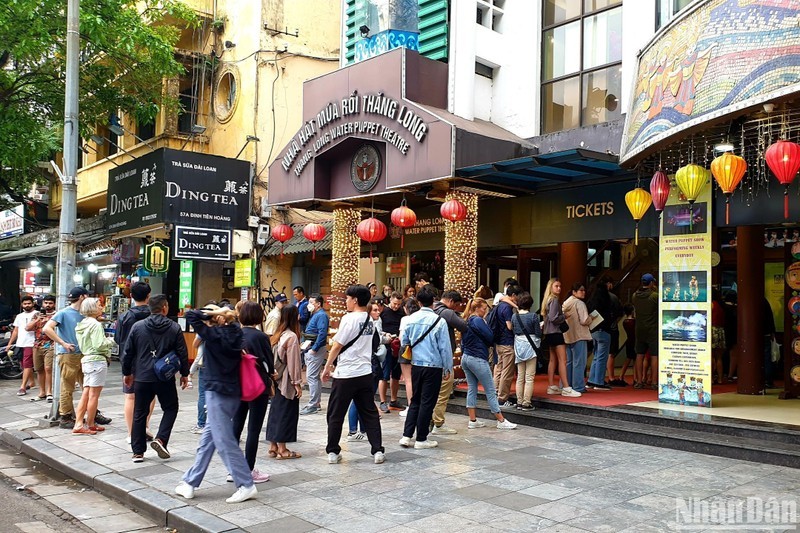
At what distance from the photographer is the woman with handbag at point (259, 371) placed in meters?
6.68

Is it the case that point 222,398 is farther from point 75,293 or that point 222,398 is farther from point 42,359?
point 42,359

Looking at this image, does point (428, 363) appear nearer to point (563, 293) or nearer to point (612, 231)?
point (612, 231)

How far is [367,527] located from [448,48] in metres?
9.60

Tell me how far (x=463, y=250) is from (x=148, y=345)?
6.07 m

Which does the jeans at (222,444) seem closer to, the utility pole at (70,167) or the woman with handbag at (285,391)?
the woman with handbag at (285,391)

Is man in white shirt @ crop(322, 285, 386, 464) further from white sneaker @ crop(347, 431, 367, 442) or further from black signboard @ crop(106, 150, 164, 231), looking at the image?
black signboard @ crop(106, 150, 164, 231)

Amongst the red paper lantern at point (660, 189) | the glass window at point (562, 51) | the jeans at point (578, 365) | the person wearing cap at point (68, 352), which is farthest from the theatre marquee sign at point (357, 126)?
the person wearing cap at point (68, 352)

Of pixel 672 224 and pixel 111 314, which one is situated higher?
pixel 672 224

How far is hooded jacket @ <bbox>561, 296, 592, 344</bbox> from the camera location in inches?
425

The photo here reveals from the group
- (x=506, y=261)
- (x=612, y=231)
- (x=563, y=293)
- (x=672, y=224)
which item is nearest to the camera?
(x=672, y=224)

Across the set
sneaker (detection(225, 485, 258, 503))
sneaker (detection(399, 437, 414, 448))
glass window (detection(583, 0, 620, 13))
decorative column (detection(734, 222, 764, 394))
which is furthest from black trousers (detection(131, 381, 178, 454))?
glass window (detection(583, 0, 620, 13))

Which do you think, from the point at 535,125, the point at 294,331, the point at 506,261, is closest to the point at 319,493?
the point at 294,331

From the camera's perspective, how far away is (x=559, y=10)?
12.4 meters

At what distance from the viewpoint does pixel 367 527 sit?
5.40 m
